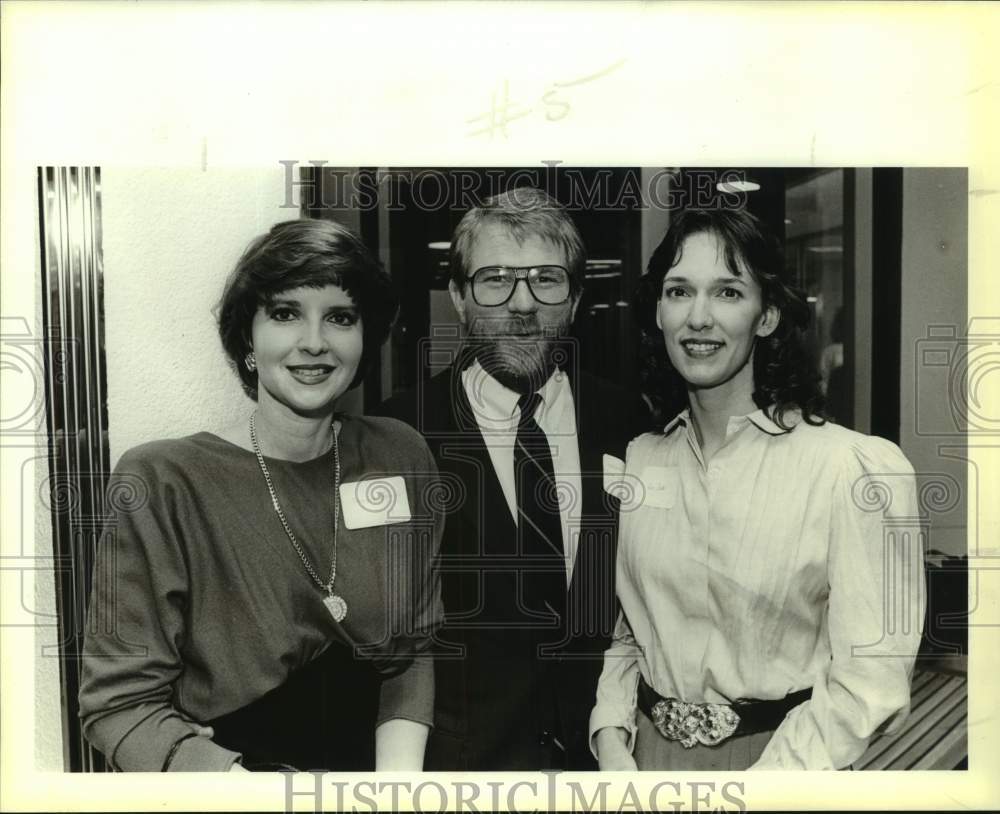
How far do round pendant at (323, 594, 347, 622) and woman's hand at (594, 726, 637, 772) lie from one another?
0.55 meters

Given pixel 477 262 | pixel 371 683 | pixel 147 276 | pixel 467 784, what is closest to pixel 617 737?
pixel 467 784

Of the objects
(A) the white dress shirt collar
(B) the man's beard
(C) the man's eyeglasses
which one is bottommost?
(A) the white dress shirt collar

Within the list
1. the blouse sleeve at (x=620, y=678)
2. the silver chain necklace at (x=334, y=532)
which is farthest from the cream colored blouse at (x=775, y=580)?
the silver chain necklace at (x=334, y=532)

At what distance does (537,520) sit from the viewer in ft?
6.23

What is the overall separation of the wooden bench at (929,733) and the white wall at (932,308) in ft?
0.90

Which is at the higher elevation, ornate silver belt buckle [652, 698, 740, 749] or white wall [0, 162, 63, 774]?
white wall [0, 162, 63, 774]

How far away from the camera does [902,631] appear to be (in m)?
1.90

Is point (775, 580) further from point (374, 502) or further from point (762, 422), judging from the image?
point (374, 502)

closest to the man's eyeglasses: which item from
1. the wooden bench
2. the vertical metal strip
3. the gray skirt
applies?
the vertical metal strip

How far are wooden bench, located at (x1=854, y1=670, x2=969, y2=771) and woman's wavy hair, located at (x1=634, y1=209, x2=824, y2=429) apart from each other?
0.58 meters

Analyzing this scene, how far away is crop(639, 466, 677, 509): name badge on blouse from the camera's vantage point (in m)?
1.89

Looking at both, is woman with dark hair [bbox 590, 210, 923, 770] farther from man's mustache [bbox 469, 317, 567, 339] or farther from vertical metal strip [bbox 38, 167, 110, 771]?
vertical metal strip [bbox 38, 167, 110, 771]

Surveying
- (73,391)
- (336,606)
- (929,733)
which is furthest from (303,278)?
(929,733)

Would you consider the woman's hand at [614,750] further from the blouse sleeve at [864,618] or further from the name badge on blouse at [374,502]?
the name badge on blouse at [374,502]
